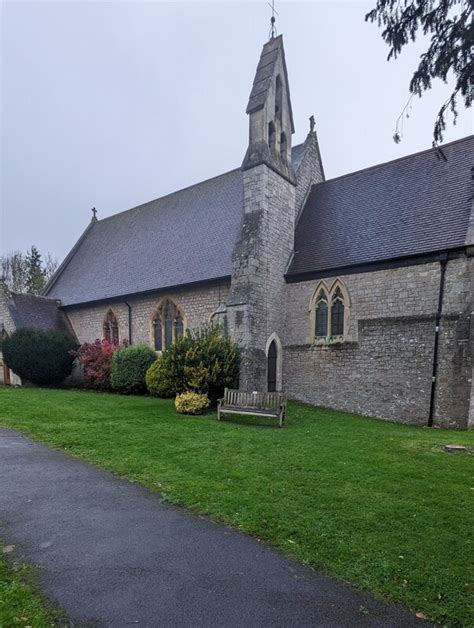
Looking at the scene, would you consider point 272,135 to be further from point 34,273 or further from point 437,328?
point 34,273

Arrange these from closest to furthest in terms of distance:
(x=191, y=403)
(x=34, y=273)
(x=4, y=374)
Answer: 1. (x=191, y=403)
2. (x=4, y=374)
3. (x=34, y=273)

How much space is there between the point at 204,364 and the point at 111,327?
395 inches

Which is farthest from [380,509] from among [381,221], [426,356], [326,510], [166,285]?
[166,285]

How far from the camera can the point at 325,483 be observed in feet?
18.3

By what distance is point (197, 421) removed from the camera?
10.3m

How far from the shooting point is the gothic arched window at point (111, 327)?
20.3m

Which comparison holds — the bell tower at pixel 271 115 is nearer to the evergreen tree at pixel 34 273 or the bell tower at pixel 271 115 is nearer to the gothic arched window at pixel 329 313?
the gothic arched window at pixel 329 313

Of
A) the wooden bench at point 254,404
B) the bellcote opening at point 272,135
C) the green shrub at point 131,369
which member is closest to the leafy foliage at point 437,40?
the wooden bench at point 254,404

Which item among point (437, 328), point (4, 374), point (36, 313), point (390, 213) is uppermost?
point (390, 213)

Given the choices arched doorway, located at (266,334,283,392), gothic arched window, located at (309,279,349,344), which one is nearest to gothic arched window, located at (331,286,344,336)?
gothic arched window, located at (309,279,349,344)

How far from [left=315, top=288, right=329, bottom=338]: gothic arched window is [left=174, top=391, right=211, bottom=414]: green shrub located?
5.49 metres

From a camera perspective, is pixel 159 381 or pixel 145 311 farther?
pixel 145 311

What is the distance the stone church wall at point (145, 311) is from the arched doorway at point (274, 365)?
2839mm

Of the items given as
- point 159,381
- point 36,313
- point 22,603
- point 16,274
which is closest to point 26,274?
point 16,274
